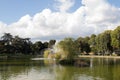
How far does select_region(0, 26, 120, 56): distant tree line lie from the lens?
12121cm

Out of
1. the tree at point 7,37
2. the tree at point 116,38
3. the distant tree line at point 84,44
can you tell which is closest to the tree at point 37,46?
the distant tree line at point 84,44

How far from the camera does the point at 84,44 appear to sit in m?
146

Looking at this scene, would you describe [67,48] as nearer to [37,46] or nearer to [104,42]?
[104,42]

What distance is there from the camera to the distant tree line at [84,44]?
121m

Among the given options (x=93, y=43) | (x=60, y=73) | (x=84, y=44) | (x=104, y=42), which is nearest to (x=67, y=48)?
(x=60, y=73)

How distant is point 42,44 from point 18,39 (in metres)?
20.2

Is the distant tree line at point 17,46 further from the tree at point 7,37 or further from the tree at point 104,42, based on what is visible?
the tree at point 104,42

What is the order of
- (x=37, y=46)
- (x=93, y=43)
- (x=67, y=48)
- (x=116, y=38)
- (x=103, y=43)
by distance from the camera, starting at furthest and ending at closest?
(x=37, y=46) < (x=93, y=43) < (x=103, y=43) < (x=116, y=38) < (x=67, y=48)

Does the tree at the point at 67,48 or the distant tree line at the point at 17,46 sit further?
the distant tree line at the point at 17,46

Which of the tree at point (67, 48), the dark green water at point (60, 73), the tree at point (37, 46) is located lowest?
the dark green water at point (60, 73)

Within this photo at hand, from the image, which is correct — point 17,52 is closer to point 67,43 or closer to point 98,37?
point 98,37

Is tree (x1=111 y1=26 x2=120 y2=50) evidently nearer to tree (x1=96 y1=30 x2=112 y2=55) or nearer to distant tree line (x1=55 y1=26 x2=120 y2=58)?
distant tree line (x1=55 y1=26 x2=120 y2=58)

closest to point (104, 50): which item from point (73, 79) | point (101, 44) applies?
point (101, 44)

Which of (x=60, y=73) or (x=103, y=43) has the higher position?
(x=103, y=43)
